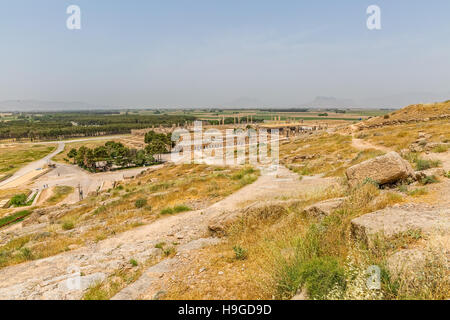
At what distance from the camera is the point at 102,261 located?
7082mm

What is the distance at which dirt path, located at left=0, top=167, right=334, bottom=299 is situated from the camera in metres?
5.48

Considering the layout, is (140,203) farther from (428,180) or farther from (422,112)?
(422,112)

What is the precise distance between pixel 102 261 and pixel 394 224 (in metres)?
7.54

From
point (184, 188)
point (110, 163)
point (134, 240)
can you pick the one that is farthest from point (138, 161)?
point (134, 240)

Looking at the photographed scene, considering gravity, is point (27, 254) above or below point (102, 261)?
below

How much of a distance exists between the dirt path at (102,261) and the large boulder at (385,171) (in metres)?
5.37

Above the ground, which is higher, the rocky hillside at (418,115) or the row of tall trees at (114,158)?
the rocky hillside at (418,115)

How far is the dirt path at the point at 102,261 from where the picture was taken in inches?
216

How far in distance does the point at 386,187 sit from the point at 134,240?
9.38 metres

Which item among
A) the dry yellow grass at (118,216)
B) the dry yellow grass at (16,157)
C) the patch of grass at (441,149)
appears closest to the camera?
the dry yellow grass at (118,216)

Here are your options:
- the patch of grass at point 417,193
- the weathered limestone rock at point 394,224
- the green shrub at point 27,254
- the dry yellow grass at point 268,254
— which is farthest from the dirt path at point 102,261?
the patch of grass at point 417,193

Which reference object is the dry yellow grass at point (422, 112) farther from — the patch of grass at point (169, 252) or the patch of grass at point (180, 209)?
the patch of grass at point (169, 252)

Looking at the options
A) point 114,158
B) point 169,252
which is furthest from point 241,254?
point 114,158

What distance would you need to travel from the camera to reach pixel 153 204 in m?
14.5
